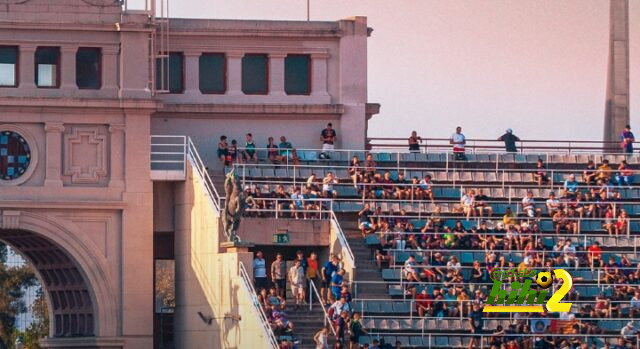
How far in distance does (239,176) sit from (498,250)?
882 cm

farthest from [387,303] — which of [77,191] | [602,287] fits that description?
[77,191]

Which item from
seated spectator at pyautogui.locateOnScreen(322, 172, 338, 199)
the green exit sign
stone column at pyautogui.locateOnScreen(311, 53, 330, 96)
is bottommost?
the green exit sign

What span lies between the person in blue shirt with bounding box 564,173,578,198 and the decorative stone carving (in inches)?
572

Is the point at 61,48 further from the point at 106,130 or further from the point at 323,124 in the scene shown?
the point at 323,124

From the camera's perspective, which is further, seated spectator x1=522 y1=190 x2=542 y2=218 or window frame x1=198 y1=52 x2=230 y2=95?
window frame x1=198 y1=52 x2=230 y2=95

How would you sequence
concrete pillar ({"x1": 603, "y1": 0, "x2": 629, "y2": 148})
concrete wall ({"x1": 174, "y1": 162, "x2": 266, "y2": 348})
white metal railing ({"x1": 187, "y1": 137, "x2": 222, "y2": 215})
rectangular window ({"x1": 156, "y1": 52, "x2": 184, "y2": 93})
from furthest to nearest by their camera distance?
1. concrete pillar ({"x1": 603, "y1": 0, "x2": 629, "y2": 148})
2. rectangular window ({"x1": 156, "y1": 52, "x2": 184, "y2": 93})
3. white metal railing ({"x1": 187, "y1": 137, "x2": 222, "y2": 215})
4. concrete wall ({"x1": 174, "y1": 162, "x2": 266, "y2": 348})

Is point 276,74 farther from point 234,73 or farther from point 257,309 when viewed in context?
point 257,309

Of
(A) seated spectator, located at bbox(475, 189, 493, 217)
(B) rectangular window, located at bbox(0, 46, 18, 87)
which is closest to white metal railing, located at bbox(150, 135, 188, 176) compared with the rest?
(B) rectangular window, located at bbox(0, 46, 18, 87)

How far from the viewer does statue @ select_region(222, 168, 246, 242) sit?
6812cm

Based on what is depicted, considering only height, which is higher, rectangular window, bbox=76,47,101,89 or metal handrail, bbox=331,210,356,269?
rectangular window, bbox=76,47,101,89

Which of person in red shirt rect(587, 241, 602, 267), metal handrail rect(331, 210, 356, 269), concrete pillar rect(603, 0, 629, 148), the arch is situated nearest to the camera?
metal handrail rect(331, 210, 356, 269)

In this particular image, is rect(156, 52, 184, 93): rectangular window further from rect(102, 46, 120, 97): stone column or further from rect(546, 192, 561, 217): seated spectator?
rect(546, 192, 561, 217): seated spectator

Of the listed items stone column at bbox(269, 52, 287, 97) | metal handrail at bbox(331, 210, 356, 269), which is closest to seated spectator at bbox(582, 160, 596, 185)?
metal handrail at bbox(331, 210, 356, 269)

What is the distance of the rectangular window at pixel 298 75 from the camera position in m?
79.2
